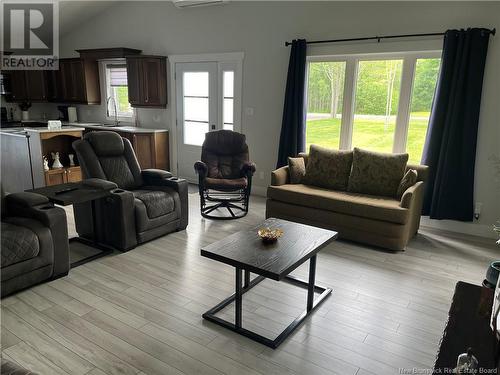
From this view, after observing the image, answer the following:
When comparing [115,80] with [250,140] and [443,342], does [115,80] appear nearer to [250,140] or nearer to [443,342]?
[250,140]

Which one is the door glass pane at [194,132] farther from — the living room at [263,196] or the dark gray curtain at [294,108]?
the dark gray curtain at [294,108]

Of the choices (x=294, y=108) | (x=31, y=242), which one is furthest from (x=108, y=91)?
(x=31, y=242)

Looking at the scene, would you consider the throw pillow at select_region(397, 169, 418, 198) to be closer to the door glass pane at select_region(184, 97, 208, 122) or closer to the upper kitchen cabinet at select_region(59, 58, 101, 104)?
the door glass pane at select_region(184, 97, 208, 122)

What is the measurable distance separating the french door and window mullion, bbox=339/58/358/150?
5.43 ft

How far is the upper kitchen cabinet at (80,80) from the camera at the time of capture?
707 cm

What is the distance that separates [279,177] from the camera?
4.38 metres

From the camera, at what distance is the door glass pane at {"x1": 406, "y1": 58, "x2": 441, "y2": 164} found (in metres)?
4.23

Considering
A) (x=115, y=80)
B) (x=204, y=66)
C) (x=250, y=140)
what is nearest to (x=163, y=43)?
(x=204, y=66)

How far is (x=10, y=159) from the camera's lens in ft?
17.6

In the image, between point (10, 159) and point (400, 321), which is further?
point (10, 159)

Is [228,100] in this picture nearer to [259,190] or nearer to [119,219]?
[259,190]

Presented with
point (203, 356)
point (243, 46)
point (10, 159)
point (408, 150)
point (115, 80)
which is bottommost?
point (203, 356)

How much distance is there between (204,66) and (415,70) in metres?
3.15

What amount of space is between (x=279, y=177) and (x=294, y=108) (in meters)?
1.18
